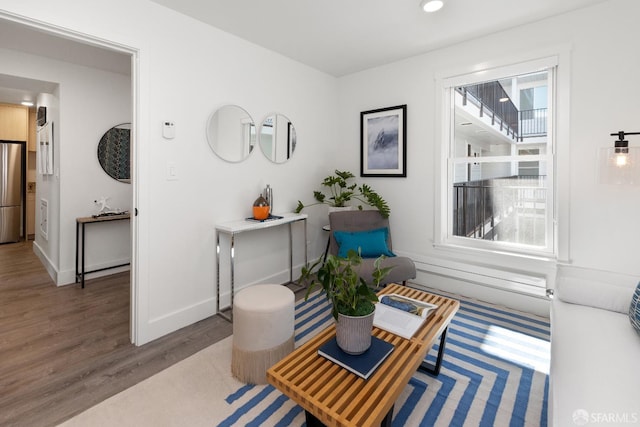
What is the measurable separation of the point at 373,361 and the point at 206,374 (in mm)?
1164

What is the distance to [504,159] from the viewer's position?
293cm

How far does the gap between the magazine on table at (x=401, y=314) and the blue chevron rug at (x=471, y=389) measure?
1.33ft

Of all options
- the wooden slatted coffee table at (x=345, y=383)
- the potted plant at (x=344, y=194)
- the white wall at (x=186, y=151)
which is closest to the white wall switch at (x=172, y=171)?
the white wall at (x=186, y=151)

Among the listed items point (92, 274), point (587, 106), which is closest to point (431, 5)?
point (587, 106)

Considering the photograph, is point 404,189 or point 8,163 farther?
point 8,163

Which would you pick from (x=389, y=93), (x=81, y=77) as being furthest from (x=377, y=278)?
(x=81, y=77)

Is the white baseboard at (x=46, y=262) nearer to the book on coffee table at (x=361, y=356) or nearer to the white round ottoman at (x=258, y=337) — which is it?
the white round ottoman at (x=258, y=337)

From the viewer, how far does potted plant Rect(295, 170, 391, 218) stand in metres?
3.46

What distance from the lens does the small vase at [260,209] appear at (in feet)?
9.67

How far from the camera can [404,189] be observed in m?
3.52

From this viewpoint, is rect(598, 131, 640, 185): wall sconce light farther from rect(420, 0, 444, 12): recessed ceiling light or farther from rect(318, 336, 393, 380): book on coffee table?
rect(318, 336, 393, 380): book on coffee table

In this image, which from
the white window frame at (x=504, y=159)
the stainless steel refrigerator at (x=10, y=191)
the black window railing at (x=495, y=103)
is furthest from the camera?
the stainless steel refrigerator at (x=10, y=191)

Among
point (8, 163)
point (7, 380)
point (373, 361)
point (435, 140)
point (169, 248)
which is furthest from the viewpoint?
point (8, 163)

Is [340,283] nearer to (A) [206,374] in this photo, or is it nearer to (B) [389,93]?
(A) [206,374]
